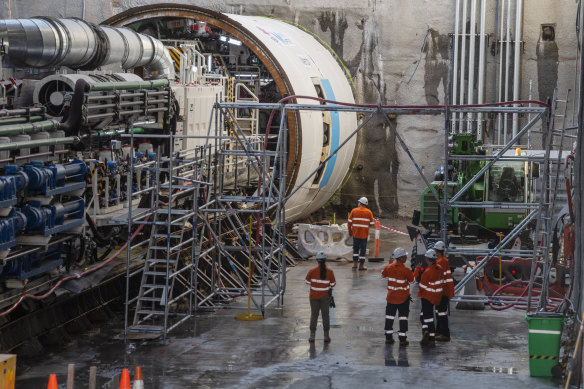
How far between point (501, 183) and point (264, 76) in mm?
8768

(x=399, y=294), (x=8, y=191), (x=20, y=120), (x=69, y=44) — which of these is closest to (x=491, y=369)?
(x=399, y=294)

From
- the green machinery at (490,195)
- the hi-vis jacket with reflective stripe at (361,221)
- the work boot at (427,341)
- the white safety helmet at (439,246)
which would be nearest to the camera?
the work boot at (427,341)

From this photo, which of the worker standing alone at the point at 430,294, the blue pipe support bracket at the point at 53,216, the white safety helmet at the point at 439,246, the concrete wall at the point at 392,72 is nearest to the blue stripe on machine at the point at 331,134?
the concrete wall at the point at 392,72

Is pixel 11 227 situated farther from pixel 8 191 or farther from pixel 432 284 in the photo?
pixel 432 284

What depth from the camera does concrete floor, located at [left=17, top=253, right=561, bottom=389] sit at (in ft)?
44.9

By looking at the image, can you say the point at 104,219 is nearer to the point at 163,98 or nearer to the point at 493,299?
the point at 163,98

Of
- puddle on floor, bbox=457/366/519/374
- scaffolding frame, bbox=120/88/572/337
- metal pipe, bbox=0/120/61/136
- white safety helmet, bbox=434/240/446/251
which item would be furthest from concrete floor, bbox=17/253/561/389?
metal pipe, bbox=0/120/61/136

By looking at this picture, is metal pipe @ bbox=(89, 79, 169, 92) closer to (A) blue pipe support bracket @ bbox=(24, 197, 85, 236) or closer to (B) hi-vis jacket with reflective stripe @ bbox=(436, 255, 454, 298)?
(A) blue pipe support bracket @ bbox=(24, 197, 85, 236)

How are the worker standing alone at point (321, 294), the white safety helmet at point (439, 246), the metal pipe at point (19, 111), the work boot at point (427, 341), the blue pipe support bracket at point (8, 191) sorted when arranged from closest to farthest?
1. the blue pipe support bracket at point (8, 191)
2. the metal pipe at point (19, 111)
3. the work boot at point (427, 341)
4. the worker standing alone at point (321, 294)
5. the white safety helmet at point (439, 246)

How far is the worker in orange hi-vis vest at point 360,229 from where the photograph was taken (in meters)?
22.7

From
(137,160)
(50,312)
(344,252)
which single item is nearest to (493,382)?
(50,312)

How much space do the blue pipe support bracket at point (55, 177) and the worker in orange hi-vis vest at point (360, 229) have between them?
25.7 ft

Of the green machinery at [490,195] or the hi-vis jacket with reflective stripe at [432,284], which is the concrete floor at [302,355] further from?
the green machinery at [490,195]

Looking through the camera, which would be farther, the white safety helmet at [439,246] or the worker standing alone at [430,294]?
the white safety helmet at [439,246]
